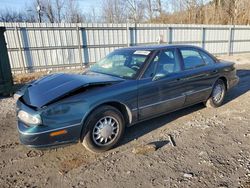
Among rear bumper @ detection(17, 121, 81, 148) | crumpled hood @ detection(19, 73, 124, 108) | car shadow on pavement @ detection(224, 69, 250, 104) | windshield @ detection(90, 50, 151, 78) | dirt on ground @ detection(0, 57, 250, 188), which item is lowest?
car shadow on pavement @ detection(224, 69, 250, 104)

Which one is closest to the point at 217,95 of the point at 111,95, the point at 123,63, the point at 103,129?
the point at 123,63

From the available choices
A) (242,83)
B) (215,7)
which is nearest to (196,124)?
(242,83)

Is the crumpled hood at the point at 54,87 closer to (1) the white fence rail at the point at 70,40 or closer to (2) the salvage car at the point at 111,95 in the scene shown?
(2) the salvage car at the point at 111,95

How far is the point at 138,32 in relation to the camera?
12469 mm

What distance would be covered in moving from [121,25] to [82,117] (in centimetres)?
988

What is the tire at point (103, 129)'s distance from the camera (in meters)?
3.09

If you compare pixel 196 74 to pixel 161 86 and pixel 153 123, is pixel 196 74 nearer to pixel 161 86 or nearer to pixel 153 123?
pixel 161 86

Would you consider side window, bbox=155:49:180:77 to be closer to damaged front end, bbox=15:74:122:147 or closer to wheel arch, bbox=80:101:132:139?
wheel arch, bbox=80:101:132:139

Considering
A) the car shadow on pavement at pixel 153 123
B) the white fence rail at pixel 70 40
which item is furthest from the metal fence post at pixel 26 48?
the car shadow on pavement at pixel 153 123

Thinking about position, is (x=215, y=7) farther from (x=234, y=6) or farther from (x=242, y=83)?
(x=242, y=83)

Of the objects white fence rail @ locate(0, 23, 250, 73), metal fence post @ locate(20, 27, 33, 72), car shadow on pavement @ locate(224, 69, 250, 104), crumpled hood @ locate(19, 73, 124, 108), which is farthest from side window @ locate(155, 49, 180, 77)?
metal fence post @ locate(20, 27, 33, 72)

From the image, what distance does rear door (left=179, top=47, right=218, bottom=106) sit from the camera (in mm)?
4281

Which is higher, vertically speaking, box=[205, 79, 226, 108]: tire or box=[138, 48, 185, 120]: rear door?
box=[138, 48, 185, 120]: rear door

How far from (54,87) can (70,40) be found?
8.30 metres
